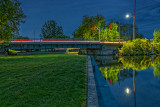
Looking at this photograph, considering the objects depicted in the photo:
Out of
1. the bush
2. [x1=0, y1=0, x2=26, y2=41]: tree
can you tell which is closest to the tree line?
[x1=0, y1=0, x2=26, y2=41]: tree

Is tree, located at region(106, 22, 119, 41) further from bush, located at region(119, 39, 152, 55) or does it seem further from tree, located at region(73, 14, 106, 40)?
bush, located at region(119, 39, 152, 55)

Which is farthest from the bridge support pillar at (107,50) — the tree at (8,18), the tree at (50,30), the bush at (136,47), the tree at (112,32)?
the tree at (50,30)

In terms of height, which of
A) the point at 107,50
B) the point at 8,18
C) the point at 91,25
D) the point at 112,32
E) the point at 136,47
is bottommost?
the point at 107,50

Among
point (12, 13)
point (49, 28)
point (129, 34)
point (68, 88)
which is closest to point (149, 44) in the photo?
point (12, 13)

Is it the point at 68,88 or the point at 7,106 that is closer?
the point at 7,106

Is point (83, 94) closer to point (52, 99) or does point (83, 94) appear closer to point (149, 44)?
point (52, 99)

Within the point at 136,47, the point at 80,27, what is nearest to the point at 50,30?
the point at 80,27

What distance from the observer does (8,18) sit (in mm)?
20969

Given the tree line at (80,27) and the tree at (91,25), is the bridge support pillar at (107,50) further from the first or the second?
the tree at (91,25)

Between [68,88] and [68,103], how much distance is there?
1492 millimetres

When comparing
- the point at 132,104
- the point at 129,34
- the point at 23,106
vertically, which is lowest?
the point at 132,104

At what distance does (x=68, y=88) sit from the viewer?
5.52m

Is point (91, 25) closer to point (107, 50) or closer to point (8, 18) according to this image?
point (107, 50)

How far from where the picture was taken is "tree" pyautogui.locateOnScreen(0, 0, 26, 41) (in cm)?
1886
